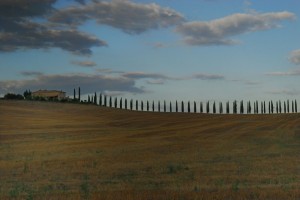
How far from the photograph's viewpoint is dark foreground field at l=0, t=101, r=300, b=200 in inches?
615

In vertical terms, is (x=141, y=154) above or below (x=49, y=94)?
below

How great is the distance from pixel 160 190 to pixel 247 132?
28.4 feet

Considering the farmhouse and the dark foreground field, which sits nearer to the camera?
the dark foreground field

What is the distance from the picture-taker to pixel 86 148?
67.5 feet

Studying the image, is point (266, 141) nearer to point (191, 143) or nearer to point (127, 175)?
point (191, 143)

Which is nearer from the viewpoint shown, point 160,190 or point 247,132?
point 160,190

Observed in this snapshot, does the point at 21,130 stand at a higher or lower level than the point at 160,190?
higher

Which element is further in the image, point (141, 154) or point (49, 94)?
point (49, 94)

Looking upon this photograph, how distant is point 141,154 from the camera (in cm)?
2047

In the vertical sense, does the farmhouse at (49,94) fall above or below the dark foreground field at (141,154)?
above

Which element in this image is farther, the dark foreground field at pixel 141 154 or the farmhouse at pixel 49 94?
the farmhouse at pixel 49 94

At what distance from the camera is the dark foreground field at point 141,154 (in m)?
15.6

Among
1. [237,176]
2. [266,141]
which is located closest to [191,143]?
[266,141]

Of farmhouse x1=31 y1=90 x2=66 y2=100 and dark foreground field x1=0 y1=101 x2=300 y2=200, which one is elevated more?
farmhouse x1=31 y1=90 x2=66 y2=100
